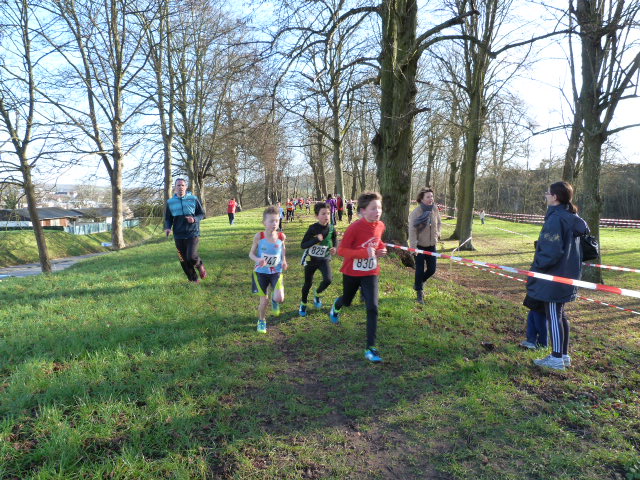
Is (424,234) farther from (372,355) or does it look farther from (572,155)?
(572,155)

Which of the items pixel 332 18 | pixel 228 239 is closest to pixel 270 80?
pixel 332 18

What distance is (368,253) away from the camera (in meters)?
4.22

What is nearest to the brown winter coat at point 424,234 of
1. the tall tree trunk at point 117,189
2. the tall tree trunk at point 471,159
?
the tall tree trunk at point 471,159

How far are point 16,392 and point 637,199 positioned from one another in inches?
2080

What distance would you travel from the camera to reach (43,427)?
2742 mm

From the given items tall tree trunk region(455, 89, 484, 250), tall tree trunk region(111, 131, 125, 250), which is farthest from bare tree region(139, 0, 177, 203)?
tall tree trunk region(455, 89, 484, 250)

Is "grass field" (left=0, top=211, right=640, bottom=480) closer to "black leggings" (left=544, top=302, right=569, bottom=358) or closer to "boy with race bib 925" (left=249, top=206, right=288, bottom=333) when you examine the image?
"black leggings" (left=544, top=302, right=569, bottom=358)

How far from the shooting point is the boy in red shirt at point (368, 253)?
13.6 feet

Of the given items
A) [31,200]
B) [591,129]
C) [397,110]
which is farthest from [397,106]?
[31,200]

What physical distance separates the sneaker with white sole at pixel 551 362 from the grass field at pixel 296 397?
0.12 meters

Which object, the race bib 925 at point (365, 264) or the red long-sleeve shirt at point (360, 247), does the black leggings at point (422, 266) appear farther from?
the race bib 925 at point (365, 264)

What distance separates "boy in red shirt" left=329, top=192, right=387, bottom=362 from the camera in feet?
13.6

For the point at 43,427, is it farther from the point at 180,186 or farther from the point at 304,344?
the point at 180,186

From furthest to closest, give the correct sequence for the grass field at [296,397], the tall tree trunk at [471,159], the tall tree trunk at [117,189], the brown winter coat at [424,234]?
the tall tree trunk at [117,189], the tall tree trunk at [471,159], the brown winter coat at [424,234], the grass field at [296,397]
